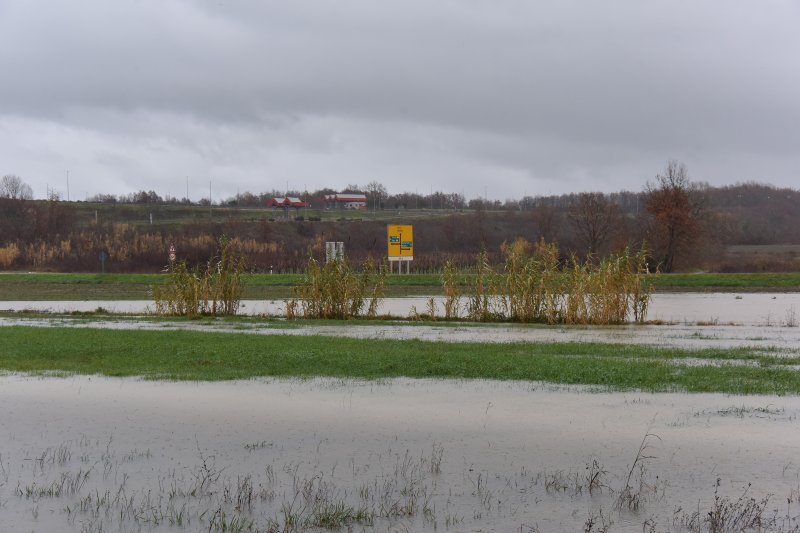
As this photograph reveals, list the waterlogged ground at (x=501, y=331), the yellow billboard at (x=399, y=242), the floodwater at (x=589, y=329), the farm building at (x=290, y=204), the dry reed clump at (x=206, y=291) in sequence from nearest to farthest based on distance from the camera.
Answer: the waterlogged ground at (x=501, y=331) < the floodwater at (x=589, y=329) < the dry reed clump at (x=206, y=291) < the yellow billboard at (x=399, y=242) < the farm building at (x=290, y=204)

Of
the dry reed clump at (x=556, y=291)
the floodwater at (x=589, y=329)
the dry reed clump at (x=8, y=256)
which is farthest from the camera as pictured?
the dry reed clump at (x=8, y=256)

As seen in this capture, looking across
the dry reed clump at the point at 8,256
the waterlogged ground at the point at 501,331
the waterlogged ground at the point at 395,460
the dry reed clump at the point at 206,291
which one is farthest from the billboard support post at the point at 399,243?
the waterlogged ground at the point at 395,460

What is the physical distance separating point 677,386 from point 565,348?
17.2ft

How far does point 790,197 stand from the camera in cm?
17500

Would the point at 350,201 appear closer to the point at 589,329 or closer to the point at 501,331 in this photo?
the point at 589,329

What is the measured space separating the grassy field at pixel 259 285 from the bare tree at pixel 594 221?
999 inches

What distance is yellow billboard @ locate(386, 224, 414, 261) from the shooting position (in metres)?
65.9

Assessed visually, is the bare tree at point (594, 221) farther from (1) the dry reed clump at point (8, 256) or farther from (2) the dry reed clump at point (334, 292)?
(2) the dry reed clump at point (334, 292)

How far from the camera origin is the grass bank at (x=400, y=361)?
49.4 feet

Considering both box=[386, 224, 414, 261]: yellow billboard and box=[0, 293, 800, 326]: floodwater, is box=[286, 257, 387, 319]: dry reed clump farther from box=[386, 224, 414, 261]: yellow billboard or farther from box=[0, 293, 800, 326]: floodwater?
box=[386, 224, 414, 261]: yellow billboard

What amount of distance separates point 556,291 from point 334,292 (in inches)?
288

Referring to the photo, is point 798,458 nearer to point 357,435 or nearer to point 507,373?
point 357,435

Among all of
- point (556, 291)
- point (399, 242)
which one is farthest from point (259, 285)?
point (556, 291)

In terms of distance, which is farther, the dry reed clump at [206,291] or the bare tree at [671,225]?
the bare tree at [671,225]
